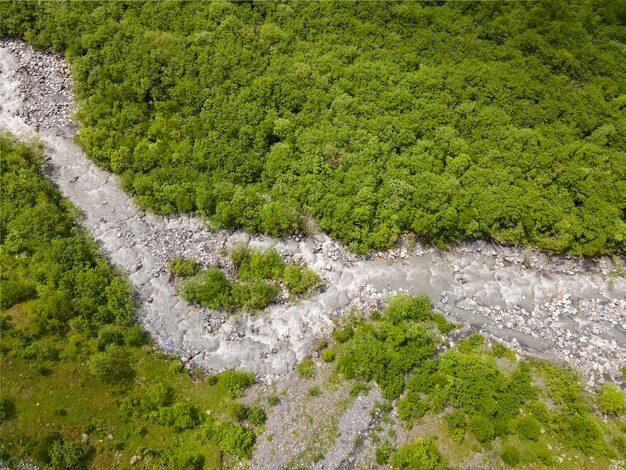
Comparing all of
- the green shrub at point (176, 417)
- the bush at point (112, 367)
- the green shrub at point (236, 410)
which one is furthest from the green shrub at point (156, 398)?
the green shrub at point (236, 410)

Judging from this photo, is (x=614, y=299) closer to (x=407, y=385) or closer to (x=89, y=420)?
(x=407, y=385)

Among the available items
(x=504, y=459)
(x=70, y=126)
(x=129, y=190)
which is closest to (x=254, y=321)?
(x=129, y=190)

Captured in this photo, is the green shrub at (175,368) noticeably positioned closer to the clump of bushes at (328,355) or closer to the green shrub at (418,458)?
the clump of bushes at (328,355)

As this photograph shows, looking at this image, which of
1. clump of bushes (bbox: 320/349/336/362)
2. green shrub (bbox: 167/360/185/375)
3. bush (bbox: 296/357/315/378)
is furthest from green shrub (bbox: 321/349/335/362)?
green shrub (bbox: 167/360/185/375)

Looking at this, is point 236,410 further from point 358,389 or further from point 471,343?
point 471,343

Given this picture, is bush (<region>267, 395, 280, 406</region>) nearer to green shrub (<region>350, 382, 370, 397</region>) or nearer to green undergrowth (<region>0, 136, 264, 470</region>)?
green undergrowth (<region>0, 136, 264, 470</region>)

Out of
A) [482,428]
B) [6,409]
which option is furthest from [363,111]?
[6,409]
